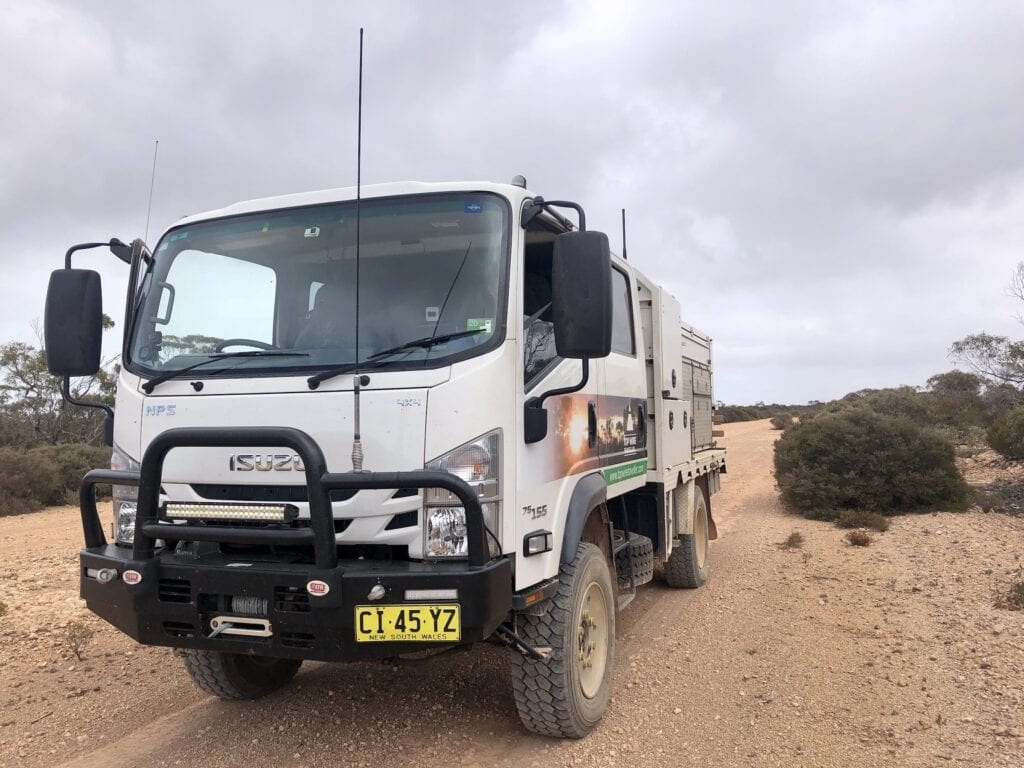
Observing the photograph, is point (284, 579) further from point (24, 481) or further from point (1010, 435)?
point (1010, 435)

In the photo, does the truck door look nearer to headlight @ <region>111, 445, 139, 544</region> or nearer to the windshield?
the windshield

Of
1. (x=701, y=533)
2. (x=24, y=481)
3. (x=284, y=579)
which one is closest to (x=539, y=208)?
(x=284, y=579)

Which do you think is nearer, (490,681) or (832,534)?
(490,681)

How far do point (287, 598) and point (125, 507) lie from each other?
1.08 meters

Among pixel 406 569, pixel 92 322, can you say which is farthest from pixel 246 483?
pixel 92 322

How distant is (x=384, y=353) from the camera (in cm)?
328

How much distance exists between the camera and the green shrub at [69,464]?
1360 cm

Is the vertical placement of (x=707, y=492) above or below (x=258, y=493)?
below

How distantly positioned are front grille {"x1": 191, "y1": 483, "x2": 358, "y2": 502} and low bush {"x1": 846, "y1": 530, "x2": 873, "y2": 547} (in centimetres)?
808

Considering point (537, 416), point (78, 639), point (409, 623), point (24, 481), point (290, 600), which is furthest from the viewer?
point (24, 481)

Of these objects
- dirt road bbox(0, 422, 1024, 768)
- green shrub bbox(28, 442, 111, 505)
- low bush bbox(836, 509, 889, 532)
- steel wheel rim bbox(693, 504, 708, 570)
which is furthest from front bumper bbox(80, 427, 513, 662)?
green shrub bbox(28, 442, 111, 505)

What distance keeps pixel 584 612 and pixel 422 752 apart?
3.45 ft

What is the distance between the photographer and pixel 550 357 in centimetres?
381

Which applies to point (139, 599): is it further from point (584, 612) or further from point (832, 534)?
point (832, 534)
